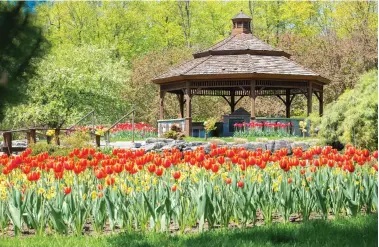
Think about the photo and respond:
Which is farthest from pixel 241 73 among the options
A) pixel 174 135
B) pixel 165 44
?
pixel 165 44

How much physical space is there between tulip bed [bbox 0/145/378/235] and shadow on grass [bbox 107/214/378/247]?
1.04ft

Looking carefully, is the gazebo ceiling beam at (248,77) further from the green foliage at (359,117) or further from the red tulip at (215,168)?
the red tulip at (215,168)

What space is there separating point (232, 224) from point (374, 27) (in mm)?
34489

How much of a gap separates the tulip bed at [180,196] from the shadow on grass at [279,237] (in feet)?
1.04

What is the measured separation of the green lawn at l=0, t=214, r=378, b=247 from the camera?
6.29 meters

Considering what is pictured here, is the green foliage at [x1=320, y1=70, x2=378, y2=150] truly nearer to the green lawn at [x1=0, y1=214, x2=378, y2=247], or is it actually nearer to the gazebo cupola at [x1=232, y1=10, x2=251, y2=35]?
→ the green lawn at [x1=0, y1=214, x2=378, y2=247]

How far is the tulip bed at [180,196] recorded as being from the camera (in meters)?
6.93

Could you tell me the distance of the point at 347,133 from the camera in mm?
16016

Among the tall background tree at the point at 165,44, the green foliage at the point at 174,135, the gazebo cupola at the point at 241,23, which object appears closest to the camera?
the green foliage at the point at 174,135

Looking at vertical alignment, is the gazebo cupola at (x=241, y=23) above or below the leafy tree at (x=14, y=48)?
above

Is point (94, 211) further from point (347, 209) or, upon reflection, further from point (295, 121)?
point (295, 121)

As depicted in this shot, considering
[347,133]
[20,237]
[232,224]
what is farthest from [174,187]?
[347,133]

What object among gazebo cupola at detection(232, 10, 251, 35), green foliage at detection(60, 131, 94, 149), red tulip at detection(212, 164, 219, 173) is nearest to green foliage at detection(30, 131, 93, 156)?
green foliage at detection(60, 131, 94, 149)

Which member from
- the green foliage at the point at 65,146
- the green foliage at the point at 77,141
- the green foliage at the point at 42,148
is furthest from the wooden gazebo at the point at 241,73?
the green foliage at the point at 42,148
